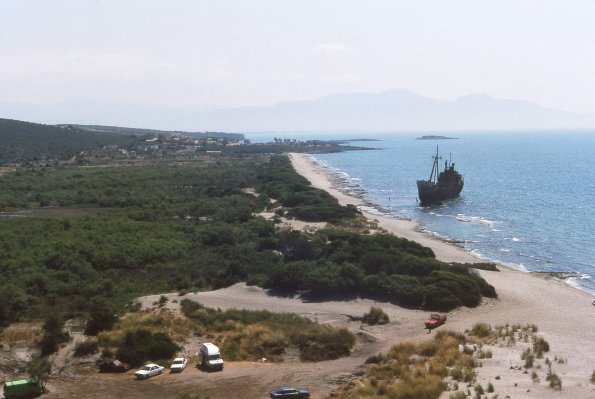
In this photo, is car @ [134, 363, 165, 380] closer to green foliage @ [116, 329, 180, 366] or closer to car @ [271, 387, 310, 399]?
green foliage @ [116, 329, 180, 366]

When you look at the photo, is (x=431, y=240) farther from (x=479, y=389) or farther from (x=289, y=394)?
(x=289, y=394)

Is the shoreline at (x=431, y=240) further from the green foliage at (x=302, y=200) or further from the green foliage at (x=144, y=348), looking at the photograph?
the green foliage at (x=144, y=348)

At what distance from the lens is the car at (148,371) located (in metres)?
22.7

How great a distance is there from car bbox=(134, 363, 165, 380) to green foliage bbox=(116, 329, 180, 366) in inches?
43.9

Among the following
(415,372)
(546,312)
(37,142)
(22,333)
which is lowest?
(546,312)

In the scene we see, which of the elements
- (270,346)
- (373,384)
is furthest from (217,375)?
(373,384)

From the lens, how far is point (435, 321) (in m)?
30.1

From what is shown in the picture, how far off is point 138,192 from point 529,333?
205 feet

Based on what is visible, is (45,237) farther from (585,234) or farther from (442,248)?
(585,234)

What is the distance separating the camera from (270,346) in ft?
87.7

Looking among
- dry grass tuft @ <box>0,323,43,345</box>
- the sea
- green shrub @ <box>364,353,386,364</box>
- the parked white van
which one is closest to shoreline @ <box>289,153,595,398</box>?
the sea

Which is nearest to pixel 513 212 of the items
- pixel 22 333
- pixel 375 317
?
pixel 375 317

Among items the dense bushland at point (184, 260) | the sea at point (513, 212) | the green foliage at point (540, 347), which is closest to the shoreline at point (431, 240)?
the sea at point (513, 212)

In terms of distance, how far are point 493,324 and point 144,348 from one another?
17665mm
